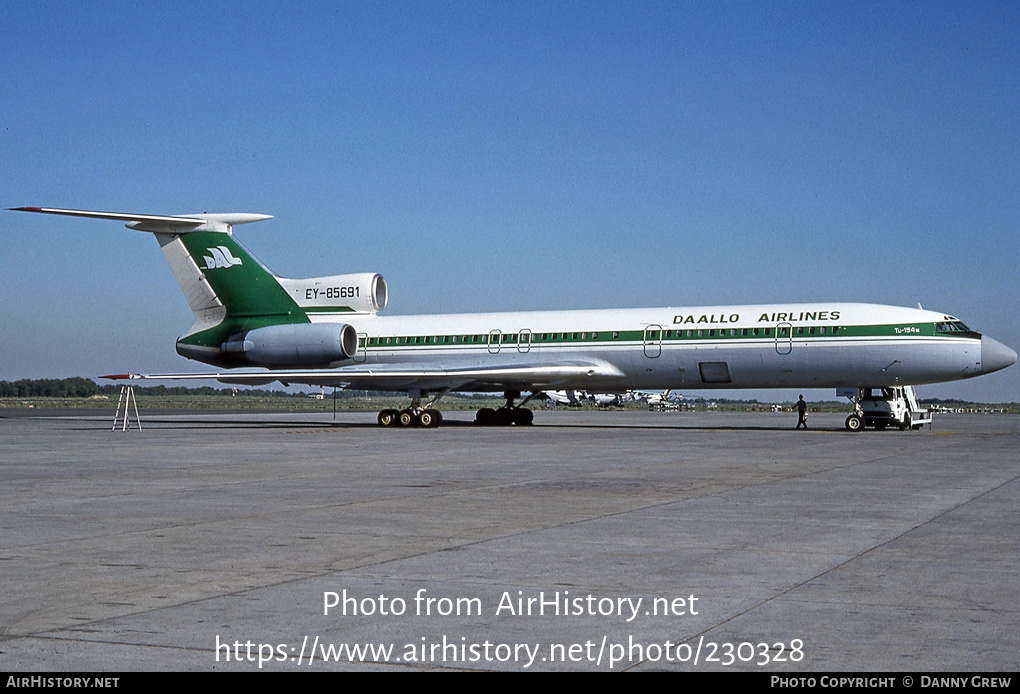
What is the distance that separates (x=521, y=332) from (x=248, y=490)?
22461mm

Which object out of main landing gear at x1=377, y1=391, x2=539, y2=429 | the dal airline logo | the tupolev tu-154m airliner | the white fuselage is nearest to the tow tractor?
the tupolev tu-154m airliner

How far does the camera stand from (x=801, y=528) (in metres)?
9.91

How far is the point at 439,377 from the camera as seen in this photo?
3472 cm

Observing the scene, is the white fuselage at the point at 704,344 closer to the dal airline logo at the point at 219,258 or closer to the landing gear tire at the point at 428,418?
the landing gear tire at the point at 428,418

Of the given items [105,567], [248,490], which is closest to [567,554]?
[105,567]

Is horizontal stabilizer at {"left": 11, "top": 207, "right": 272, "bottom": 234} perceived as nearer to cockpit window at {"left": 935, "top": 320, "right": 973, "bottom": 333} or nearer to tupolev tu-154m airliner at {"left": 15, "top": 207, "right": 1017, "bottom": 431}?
tupolev tu-154m airliner at {"left": 15, "top": 207, "right": 1017, "bottom": 431}

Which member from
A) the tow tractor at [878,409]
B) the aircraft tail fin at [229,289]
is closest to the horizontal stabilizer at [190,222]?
the aircraft tail fin at [229,289]

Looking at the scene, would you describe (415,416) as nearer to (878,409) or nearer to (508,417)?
(508,417)

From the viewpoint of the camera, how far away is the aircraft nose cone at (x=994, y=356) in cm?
3031

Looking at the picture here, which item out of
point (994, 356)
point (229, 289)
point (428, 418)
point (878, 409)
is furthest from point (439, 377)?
point (994, 356)

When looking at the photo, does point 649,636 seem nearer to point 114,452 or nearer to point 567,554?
point 567,554

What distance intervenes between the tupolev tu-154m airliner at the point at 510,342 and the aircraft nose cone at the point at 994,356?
39 millimetres

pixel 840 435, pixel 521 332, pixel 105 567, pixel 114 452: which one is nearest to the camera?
pixel 105 567
